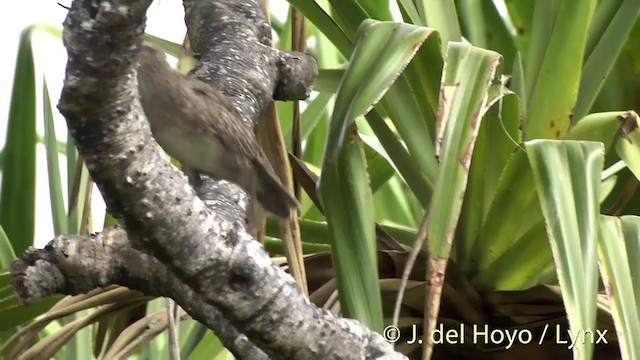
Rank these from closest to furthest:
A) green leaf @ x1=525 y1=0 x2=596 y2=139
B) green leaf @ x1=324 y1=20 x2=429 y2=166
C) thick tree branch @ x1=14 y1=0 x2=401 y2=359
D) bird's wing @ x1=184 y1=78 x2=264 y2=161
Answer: thick tree branch @ x1=14 y1=0 x2=401 y2=359 < green leaf @ x1=324 y1=20 x2=429 y2=166 < bird's wing @ x1=184 y1=78 x2=264 y2=161 < green leaf @ x1=525 y1=0 x2=596 y2=139

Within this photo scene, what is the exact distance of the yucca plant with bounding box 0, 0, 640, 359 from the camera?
96cm

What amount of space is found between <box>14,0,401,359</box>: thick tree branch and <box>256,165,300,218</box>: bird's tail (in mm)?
377

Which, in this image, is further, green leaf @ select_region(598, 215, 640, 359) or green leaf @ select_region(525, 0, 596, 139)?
green leaf @ select_region(525, 0, 596, 139)

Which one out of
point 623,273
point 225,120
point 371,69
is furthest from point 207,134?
point 623,273

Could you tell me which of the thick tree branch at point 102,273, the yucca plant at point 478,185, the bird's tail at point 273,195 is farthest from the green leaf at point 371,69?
the thick tree branch at point 102,273

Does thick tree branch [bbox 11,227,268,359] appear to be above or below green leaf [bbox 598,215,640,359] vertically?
below

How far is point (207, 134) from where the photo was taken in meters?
1.21

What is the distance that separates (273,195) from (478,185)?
255 millimetres

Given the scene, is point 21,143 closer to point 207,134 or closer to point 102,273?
point 207,134

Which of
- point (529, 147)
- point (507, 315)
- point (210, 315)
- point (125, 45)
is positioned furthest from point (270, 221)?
point (125, 45)

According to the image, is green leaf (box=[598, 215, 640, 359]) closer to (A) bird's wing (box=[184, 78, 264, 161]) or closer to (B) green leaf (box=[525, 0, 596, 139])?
→ (B) green leaf (box=[525, 0, 596, 139])

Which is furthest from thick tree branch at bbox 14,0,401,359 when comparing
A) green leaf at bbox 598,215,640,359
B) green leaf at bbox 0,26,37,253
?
green leaf at bbox 0,26,37,253

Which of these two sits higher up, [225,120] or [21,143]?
[21,143]

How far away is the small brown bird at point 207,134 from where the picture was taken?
1163 mm
